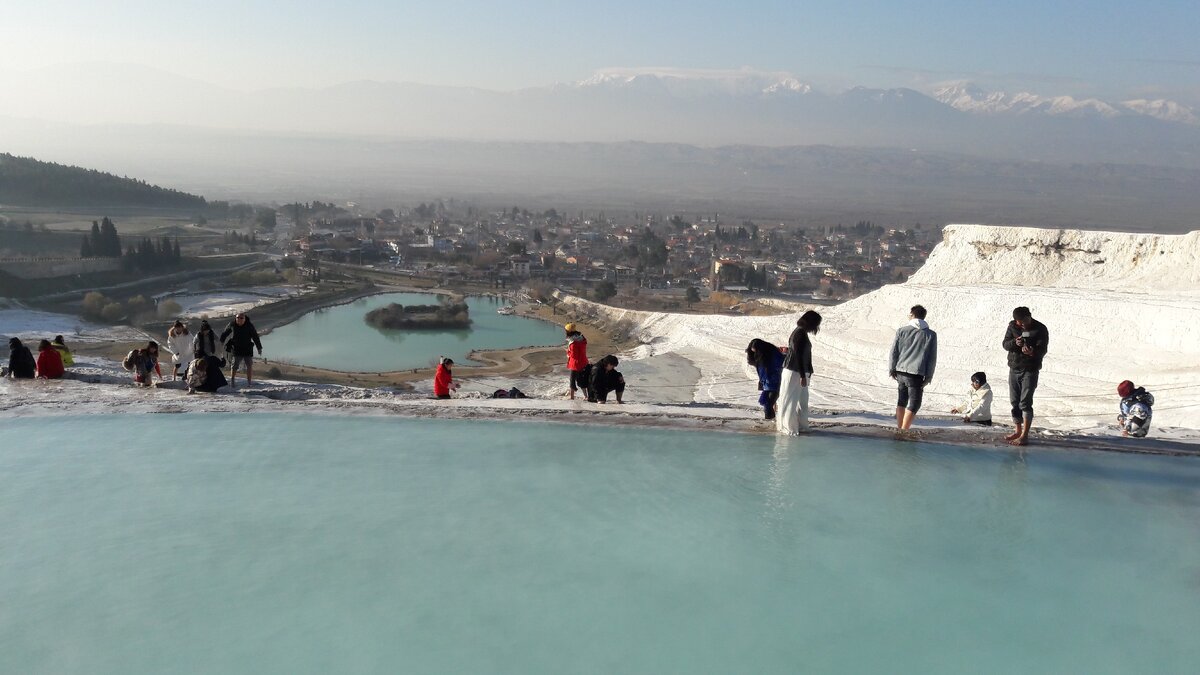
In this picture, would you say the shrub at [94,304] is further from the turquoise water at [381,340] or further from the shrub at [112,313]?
the turquoise water at [381,340]

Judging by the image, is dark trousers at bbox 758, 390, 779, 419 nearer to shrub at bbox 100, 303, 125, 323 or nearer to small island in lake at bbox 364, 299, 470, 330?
small island in lake at bbox 364, 299, 470, 330

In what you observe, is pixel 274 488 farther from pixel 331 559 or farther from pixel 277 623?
pixel 277 623

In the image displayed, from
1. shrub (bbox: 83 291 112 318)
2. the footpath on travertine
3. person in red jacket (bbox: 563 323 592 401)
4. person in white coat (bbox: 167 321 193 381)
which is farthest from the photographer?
shrub (bbox: 83 291 112 318)

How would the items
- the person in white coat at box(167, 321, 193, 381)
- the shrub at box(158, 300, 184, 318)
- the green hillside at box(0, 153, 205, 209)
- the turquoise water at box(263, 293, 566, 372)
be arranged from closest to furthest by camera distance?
the person in white coat at box(167, 321, 193, 381), the turquoise water at box(263, 293, 566, 372), the shrub at box(158, 300, 184, 318), the green hillside at box(0, 153, 205, 209)

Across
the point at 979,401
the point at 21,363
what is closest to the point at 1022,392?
the point at 979,401

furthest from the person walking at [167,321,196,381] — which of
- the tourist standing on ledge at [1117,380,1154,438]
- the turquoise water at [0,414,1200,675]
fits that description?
the tourist standing on ledge at [1117,380,1154,438]

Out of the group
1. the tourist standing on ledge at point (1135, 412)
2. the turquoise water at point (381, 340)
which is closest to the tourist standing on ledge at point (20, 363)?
the tourist standing on ledge at point (1135, 412)

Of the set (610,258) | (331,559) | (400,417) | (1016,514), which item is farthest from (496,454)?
(610,258)
